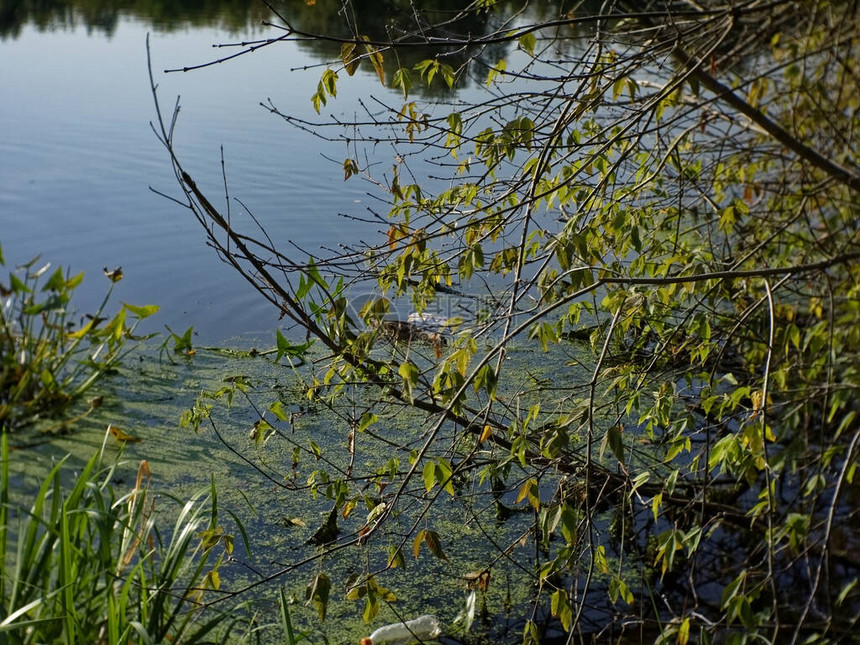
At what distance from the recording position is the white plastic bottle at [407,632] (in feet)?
7.43

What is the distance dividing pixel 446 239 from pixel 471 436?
0.71 meters

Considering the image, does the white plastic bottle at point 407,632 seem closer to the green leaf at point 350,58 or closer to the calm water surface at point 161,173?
the green leaf at point 350,58

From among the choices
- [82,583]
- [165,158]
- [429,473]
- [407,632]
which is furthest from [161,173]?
[429,473]

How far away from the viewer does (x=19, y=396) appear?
125 inches

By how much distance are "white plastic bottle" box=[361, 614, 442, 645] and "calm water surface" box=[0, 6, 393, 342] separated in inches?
64.5

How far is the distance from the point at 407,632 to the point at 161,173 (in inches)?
177

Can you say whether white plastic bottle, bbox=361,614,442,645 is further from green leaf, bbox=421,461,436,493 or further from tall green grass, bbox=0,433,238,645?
green leaf, bbox=421,461,436,493

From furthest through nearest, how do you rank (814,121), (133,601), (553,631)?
(814,121) < (553,631) < (133,601)

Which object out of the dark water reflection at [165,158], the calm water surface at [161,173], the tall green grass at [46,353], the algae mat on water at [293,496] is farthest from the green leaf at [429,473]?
the calm water surface at [161,173]

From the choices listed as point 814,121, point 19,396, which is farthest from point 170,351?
point 814,121

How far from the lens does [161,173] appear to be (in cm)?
603

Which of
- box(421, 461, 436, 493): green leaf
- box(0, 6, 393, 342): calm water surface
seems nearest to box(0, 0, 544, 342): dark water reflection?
box(0, 6, 393, 342): calm water surface

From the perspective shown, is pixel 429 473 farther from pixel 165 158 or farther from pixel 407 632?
pixel 165 158

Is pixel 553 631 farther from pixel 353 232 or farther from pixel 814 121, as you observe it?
pixel 353 232
